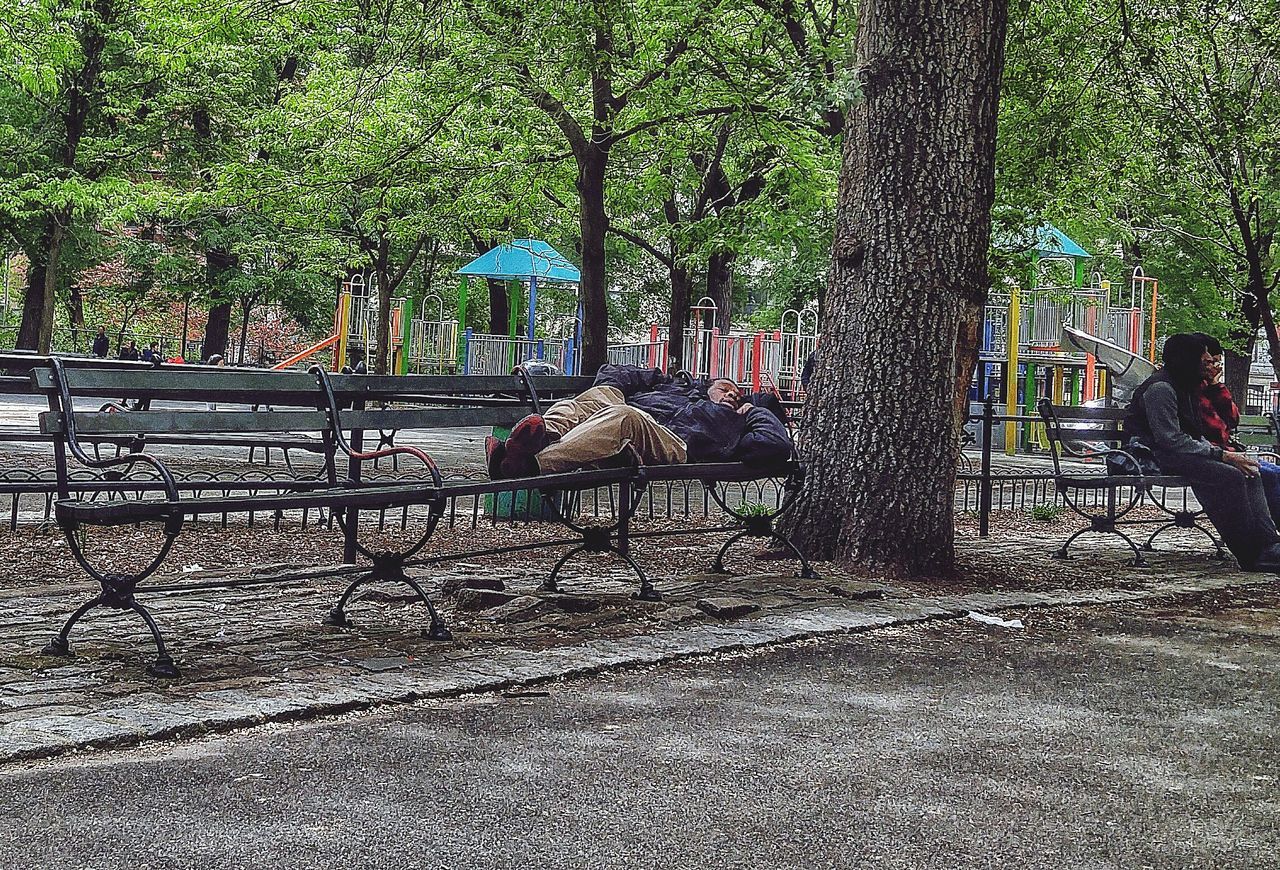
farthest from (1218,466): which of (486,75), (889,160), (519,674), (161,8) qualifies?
(161,8)

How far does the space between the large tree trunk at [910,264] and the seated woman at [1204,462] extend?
2027mm

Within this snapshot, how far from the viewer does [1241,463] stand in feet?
28.3

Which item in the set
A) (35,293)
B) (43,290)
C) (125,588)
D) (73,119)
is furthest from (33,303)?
(125,588)

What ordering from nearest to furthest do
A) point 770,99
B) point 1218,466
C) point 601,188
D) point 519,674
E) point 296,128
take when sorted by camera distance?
point 519,674 → point 1218,466 → point 770,99 → point 601,188 → point 296,128

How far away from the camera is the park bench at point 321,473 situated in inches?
198

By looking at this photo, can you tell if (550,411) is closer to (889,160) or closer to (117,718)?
(889,160)

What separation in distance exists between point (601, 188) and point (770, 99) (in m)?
2.32

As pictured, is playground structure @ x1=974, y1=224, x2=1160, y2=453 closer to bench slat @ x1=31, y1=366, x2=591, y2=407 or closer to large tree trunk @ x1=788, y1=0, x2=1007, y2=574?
large tree trunk @ x1=788, y1=0, x2=1007, y2=574

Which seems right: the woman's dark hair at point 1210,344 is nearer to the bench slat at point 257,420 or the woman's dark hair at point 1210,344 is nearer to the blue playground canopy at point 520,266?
the bench slat at point 257,420

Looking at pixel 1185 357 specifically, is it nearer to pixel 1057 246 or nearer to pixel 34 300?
pixel 1057 246

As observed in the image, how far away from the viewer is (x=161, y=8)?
55.1 ft

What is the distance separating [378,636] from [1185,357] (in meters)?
5.67

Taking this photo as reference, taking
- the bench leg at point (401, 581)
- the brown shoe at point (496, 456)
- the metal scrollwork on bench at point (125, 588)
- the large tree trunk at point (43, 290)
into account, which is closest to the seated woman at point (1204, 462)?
the brown shoe at point (496, 456)

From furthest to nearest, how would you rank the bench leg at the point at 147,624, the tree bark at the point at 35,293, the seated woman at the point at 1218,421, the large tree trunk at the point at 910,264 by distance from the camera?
1. the tree bark at the point at 35,293
2. the seated woman at the point at 1218,421
3. the large tree trunk at the point at 910,264
4. the bench leg at the point at 147,624
